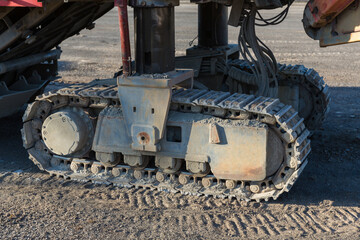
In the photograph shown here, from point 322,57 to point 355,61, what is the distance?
0.94 meters

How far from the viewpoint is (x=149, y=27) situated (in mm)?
6430

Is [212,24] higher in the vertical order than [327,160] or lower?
higher

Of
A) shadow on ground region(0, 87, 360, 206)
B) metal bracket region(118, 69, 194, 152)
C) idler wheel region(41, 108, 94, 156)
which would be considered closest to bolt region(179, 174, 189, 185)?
metal bracket region(118, 69, 194, 152)

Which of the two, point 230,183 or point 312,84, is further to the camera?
point 312,84

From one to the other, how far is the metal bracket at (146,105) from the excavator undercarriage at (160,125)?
0.01m

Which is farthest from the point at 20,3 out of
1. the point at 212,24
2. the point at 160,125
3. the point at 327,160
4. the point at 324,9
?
the point at 327,160

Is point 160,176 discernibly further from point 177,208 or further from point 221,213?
point 221,213

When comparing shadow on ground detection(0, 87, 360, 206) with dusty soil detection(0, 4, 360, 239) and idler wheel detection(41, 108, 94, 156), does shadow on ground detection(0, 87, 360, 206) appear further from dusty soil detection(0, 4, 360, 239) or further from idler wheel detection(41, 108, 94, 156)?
idler wheel detection(41, 108, 94, 156)

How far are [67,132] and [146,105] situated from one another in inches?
44.5

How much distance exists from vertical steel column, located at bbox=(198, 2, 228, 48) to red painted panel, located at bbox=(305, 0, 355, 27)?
96.8 inches

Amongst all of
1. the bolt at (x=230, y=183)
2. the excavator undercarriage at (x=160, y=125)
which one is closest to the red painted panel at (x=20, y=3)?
the excavator undercarriage at (x=160, y=125)

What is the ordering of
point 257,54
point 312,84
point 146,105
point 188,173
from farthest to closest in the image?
point 312,84 < point 257,54 < point 188,173 < point 146,105

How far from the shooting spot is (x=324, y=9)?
19.1ft

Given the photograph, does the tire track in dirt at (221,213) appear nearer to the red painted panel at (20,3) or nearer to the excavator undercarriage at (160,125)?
the excavator undercarriage at (160,125)
